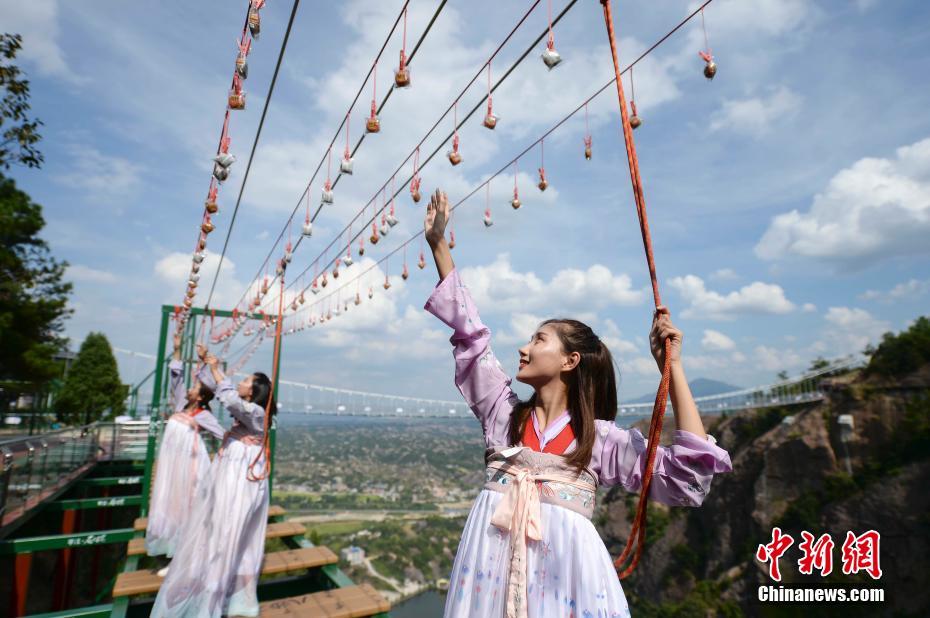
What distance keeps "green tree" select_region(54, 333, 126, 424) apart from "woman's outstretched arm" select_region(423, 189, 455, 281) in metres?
33.9

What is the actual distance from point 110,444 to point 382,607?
9844 mm

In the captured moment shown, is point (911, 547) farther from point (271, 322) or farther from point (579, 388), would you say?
point (579, 388)

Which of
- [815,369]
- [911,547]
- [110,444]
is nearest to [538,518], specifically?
[110,444]

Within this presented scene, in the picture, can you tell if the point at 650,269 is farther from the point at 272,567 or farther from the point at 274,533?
the point at 274,533

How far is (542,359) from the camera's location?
1.80 m

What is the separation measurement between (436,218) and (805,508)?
41983 mm

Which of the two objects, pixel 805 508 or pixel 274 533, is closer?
pixel 274 533

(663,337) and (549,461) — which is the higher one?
(663,337)

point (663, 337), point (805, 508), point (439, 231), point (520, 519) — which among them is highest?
point (439, 231)

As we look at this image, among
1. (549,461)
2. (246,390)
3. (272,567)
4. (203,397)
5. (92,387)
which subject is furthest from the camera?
(92,387)

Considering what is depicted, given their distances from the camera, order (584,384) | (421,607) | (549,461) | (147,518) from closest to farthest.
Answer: (549,461), (584,384), (147,518), (421,607)

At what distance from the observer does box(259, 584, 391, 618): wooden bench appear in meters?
3.99

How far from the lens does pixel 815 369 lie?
139 feet

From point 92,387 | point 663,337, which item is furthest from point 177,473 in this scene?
point 92,387
